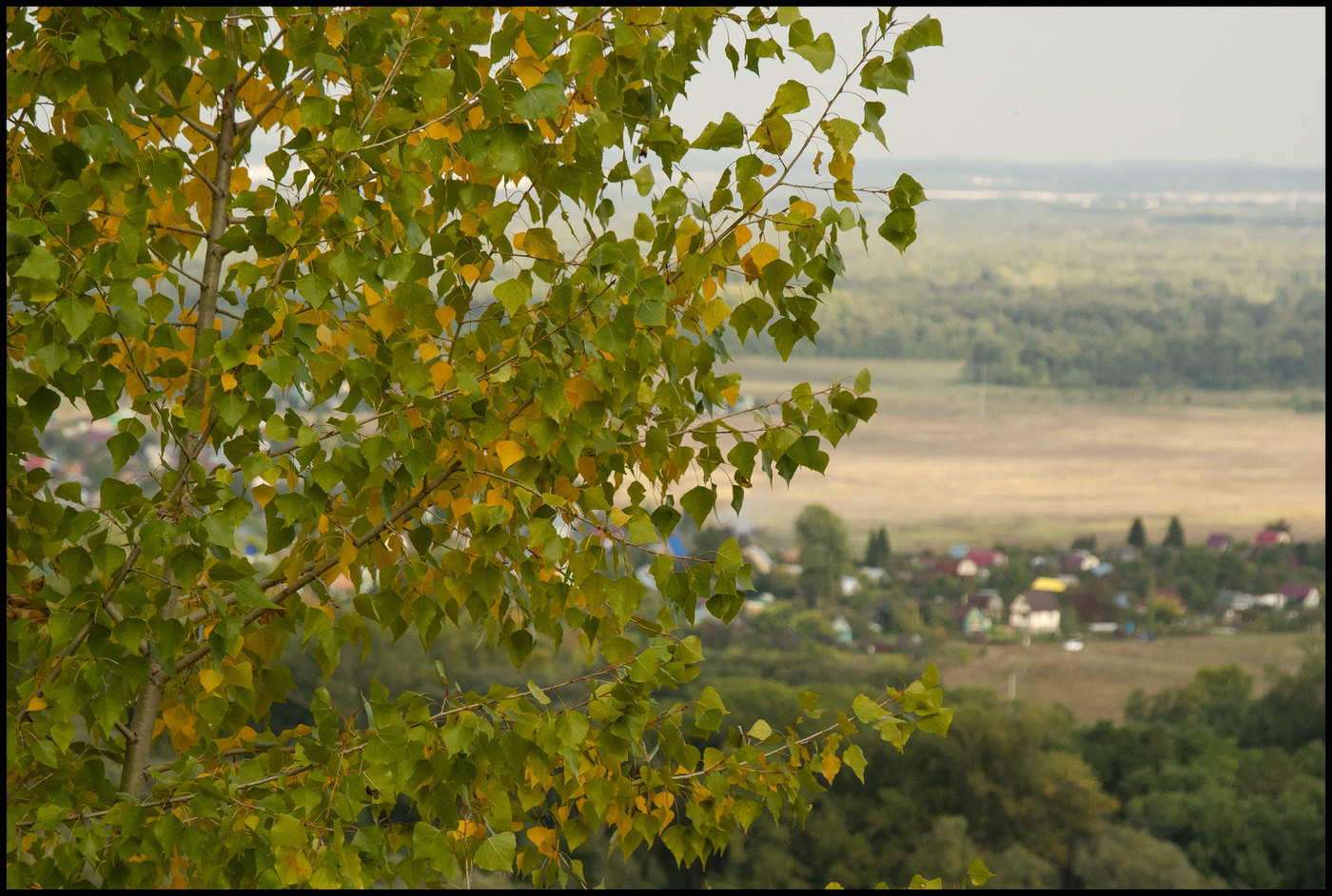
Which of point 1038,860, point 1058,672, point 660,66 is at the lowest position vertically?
point 1038,860

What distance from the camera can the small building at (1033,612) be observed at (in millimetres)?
24844

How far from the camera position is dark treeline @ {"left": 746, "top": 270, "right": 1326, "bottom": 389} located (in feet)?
86.9

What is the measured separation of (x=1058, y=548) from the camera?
27.5 metres

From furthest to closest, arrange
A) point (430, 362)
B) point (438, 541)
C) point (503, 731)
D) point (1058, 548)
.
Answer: point (1058, 548)
point (438, 541)
point (430, 362)
point (503, 731)

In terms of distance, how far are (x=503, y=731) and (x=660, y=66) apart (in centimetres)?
126

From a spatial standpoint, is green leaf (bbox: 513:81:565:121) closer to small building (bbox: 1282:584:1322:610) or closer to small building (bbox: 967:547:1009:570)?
small building (bbox: 967:547:1009:570)

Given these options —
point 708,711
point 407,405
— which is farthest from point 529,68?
point 708,711

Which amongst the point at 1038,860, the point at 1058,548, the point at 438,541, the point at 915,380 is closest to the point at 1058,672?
the point at 1058,548

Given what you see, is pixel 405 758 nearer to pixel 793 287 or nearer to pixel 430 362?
pixel 430 362

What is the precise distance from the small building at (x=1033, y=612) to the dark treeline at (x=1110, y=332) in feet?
18.8

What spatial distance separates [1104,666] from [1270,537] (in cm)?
646

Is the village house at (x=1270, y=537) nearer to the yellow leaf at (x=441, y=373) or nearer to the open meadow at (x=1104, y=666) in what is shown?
the open meadow at (x=1104, y=666)

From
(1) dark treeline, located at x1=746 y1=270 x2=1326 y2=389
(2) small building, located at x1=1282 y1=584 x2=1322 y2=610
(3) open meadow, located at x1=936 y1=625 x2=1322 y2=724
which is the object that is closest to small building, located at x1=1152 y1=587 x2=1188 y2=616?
(3) open meadow, located at x1=936 y1=625 x2=1322 y2=724

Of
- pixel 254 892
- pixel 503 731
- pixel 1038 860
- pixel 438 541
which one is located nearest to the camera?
pixel 254 892
